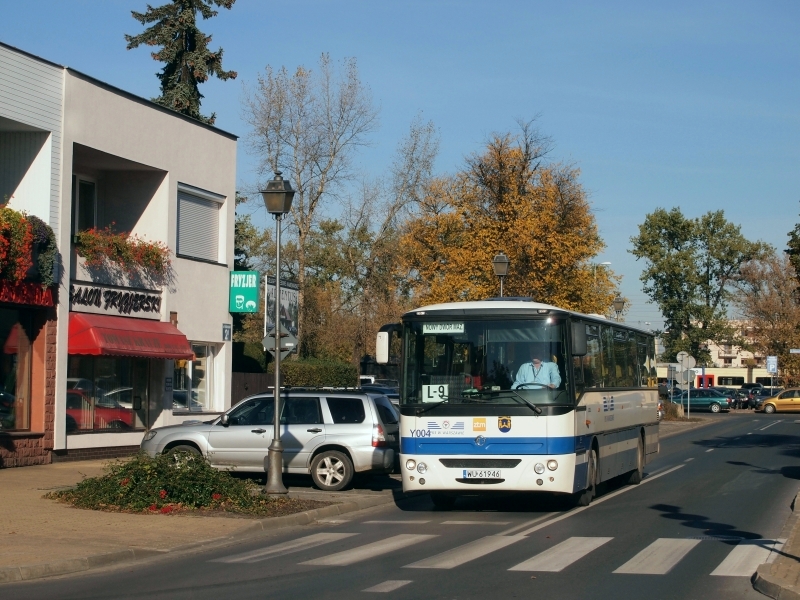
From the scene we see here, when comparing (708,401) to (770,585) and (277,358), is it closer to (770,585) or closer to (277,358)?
(277,358)

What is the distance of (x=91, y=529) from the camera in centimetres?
1242

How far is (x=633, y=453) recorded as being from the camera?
63.0 ft

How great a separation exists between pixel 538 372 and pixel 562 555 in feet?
12.8

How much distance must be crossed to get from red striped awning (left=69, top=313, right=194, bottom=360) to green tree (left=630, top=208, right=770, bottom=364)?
7433 centimetres

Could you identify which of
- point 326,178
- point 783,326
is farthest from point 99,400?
point 783,326

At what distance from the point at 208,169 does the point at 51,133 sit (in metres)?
6.01

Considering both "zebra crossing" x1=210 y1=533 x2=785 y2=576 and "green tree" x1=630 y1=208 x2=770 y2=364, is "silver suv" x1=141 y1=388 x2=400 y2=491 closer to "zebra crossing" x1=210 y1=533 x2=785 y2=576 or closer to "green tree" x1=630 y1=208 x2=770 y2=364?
"zebra crossing" x1=210 y1=533 x2=785 y2=576

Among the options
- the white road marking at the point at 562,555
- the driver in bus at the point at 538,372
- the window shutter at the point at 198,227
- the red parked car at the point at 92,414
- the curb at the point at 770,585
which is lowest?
the white road marking at the point at 562,555

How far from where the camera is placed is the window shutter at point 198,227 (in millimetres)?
25594

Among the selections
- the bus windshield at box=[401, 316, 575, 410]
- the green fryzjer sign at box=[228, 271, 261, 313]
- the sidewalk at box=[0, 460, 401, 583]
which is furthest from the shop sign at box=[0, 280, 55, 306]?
the bus windshield at box=[401, 316, 575, 410]

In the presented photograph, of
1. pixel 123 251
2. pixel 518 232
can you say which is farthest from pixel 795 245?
pixel 123 251

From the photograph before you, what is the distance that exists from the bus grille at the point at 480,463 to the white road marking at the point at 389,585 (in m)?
4.91

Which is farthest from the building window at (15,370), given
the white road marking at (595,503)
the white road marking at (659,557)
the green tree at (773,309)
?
the green tree at (773,309)

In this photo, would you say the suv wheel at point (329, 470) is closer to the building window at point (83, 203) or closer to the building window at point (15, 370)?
the building window at point (15, 370)
